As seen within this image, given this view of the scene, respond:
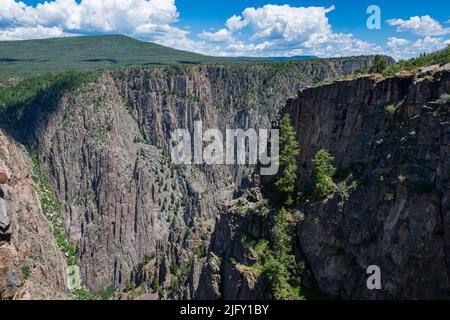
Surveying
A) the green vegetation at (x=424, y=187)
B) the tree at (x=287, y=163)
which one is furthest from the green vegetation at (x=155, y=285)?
the green vegetation at (x=424, y=187)

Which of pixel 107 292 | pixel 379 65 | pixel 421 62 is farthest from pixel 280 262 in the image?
pixel 107 292

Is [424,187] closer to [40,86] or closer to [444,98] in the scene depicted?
[444,98]

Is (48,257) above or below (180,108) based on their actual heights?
below

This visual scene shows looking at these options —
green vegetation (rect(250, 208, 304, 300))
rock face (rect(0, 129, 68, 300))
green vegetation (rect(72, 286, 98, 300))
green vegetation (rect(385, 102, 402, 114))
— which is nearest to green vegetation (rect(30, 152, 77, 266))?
rock face (rect(0, 129, 68, 300))

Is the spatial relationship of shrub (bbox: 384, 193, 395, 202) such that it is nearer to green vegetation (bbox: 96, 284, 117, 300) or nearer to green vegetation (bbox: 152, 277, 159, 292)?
green vegetation (bbox: 152, 277, 159, 292)
